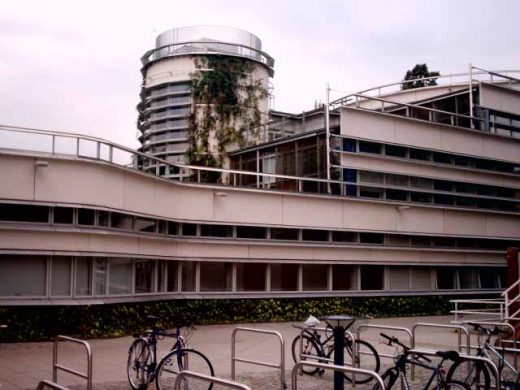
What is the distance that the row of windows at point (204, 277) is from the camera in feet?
54.7

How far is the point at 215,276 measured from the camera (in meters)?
22.5

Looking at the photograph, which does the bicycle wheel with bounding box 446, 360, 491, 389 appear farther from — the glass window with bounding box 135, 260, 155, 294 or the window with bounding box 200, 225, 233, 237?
the window with bounding box 200, 225, 233, 237

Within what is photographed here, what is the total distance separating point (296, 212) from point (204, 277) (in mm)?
4229

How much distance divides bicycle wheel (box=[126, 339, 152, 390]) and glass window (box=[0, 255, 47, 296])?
20.4ft

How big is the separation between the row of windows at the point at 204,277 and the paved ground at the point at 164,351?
1513mm

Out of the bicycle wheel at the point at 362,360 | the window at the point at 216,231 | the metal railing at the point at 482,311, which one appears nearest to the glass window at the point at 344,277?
the metal railing at the point at 482,311

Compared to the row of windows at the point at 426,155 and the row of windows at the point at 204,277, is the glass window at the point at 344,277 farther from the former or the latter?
the row of windows at the point at 426,155

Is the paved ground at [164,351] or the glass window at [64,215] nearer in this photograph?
the paved ground at [164,351]

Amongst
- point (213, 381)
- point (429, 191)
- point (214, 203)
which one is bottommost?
point (213, 381)

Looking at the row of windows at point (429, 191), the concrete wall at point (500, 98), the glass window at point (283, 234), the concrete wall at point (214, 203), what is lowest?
the glass window at point (283, 234)

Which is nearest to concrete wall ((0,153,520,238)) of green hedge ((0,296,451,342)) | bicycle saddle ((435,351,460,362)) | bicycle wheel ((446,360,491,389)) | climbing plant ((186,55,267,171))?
green hedge ((0,296,451,342))

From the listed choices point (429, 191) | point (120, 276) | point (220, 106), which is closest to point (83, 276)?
point (120, 276)

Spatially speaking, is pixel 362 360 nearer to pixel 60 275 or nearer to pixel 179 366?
pixel 179 366

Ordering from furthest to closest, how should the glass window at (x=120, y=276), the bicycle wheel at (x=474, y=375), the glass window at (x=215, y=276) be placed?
the glass window at (x=215, y=276), the glass window at (x=120, y=276), the bicycle wheel at (x=474, y=375)
